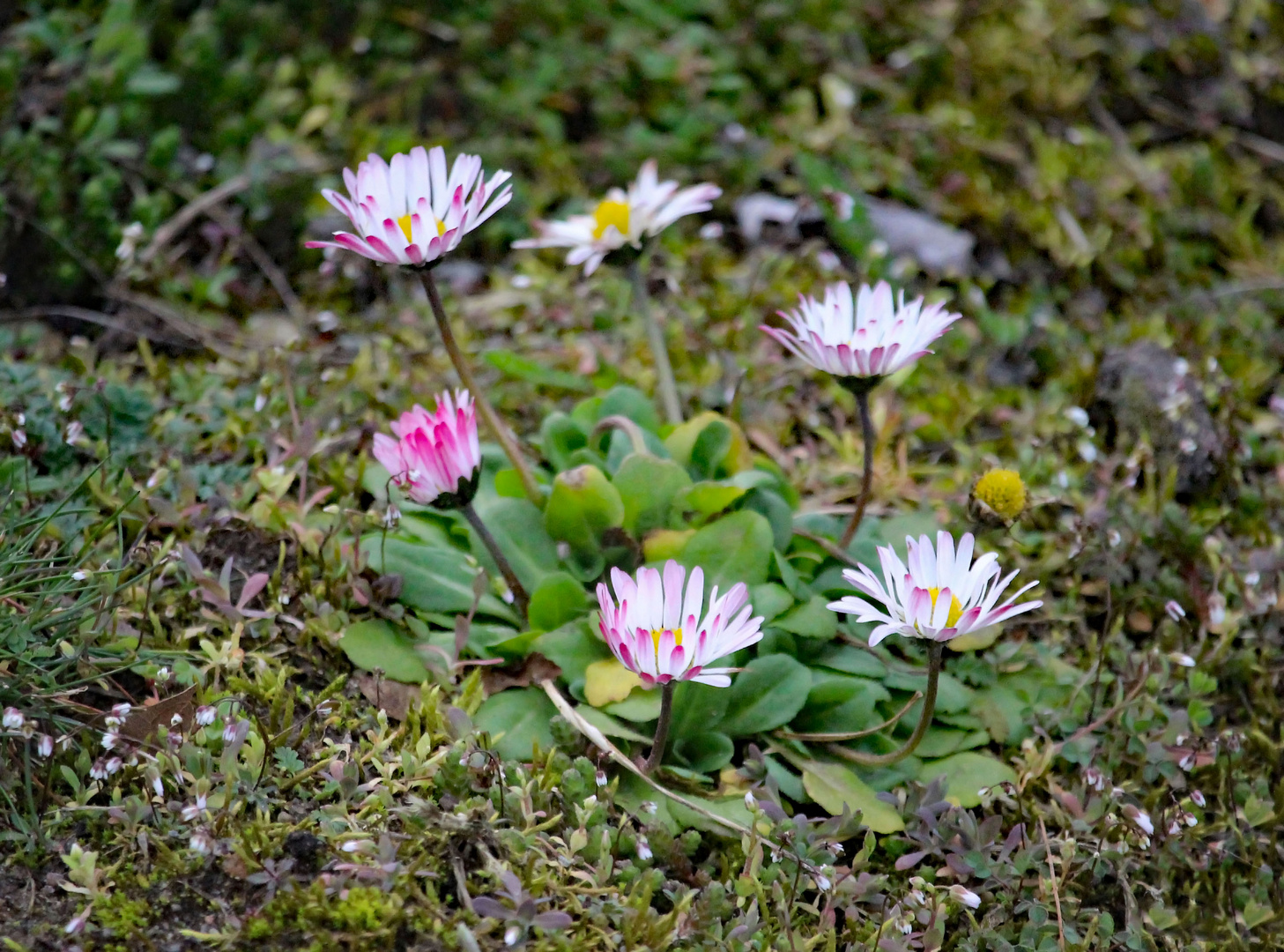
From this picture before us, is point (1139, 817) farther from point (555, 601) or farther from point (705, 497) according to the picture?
point (555, 601)

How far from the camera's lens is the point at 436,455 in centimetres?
198

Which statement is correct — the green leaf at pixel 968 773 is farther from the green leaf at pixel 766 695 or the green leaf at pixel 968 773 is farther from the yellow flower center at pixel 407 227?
the yellow flower center at pixel 407 227

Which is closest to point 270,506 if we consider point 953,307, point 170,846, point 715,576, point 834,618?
point 170,846

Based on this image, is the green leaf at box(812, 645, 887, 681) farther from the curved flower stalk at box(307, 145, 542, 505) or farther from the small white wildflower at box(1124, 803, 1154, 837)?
the curved flower stalk at box(307, 145, 542, 505)

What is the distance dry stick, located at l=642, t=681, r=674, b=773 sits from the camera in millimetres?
1813

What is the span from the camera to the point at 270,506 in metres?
2.36

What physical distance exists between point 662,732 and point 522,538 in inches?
24.3

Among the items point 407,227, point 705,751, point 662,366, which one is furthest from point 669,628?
point 662,366

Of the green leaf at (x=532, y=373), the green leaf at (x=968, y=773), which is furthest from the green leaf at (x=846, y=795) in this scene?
the green leaf at (x=532, y=373)

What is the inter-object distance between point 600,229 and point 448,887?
145 centimetres

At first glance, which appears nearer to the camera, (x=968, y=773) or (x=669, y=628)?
(x=669, y=628)

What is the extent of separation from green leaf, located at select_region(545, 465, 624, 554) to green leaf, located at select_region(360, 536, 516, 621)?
0.63ft

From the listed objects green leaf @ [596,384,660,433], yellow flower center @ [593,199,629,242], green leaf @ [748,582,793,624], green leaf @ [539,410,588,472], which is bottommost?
green leaf @ [748,582,793,624]

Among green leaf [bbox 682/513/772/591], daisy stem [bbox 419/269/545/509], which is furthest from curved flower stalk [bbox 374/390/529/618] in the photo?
green leaf [bbox 682/513/772/591]
